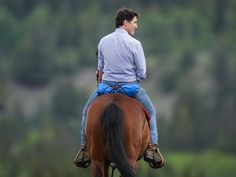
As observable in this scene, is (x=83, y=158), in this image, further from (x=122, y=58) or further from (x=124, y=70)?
(x=122, y=58)

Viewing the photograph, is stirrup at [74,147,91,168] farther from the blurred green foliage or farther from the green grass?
the green grass

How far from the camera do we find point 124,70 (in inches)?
534

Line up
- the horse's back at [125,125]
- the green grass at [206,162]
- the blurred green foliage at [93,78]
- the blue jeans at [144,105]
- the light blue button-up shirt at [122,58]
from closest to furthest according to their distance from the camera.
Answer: the horse's back at [125,125], the blue jeans at [144,105], the light blue button-up shirt at [122,58], the green grass at [206,162], the blurred green foliage at [93,78]

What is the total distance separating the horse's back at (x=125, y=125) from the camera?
12984 mm

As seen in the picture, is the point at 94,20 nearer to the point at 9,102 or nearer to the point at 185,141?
the point at 9,102

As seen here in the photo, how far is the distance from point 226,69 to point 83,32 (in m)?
21.8

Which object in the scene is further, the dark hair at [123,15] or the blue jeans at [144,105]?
the dark hair at [123,15]

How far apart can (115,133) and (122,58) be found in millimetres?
1088

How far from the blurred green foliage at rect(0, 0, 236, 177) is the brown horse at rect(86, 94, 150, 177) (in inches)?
1154

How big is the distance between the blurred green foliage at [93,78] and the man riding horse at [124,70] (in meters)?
28.9

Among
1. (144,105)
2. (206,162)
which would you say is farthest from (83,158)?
(206,162)

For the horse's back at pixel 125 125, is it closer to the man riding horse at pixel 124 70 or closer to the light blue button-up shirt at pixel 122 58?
the man riding horse at pixel 124 70

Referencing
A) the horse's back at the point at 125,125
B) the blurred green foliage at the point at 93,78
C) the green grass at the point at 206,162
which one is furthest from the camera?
the blurred green foliage at the point at 93,78

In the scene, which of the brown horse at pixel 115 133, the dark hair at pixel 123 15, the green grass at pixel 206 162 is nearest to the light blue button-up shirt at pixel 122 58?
the dark hair at pixel 123 15
